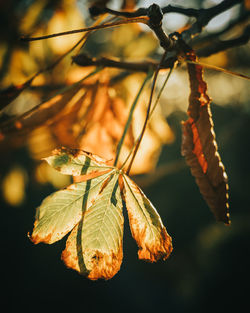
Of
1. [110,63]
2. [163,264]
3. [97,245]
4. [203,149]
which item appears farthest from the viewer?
[163,264]

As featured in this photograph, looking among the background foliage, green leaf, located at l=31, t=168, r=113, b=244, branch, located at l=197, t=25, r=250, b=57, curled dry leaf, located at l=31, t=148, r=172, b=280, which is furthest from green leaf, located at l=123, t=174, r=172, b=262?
the background foliage

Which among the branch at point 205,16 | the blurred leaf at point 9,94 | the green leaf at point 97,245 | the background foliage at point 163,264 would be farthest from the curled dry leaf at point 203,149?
the background foliage at point 163,264

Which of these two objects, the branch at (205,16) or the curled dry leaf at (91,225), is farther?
the branch at (205,16)

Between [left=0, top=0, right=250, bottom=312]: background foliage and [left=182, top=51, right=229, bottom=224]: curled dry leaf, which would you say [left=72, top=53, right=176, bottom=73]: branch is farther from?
[left=0, top=0, right=250, bottom=312]: background foliage

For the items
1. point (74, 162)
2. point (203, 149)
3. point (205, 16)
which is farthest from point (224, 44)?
point (74, 162)

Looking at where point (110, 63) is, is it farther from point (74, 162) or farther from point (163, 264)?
point (163, 264)

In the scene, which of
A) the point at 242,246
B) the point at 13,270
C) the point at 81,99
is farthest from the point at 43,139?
the point at 242,246

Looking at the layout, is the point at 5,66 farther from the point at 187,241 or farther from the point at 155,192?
the point at 155,192

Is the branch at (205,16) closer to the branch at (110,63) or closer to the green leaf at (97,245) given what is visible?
the branch at (110,63)
